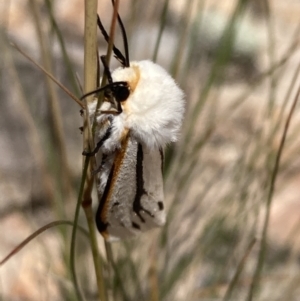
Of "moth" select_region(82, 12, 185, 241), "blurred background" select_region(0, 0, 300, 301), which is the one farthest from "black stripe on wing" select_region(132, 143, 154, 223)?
"blurred background" select_region(0, 0, 300, 301)

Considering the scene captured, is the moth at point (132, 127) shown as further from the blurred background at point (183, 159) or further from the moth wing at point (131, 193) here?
the blurred background at point (183, 159)

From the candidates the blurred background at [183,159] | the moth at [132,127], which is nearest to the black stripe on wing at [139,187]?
the moth at [132,127]

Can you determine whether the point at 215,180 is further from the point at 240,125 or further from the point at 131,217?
the point at 131,217

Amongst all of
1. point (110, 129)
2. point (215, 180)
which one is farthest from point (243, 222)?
point (110, 129)

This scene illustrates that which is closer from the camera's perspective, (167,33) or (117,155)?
(117,155)

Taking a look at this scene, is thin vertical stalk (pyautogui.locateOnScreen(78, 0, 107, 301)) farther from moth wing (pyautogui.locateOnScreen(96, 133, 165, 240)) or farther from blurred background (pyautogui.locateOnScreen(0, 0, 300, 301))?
blurred background (pyautogui.locateOnScreen(0, 0, 300, 301))

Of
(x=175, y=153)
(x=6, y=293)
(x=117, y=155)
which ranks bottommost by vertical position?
(x=6, y=293)

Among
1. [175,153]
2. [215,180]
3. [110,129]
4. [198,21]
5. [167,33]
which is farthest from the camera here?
[167,33]
